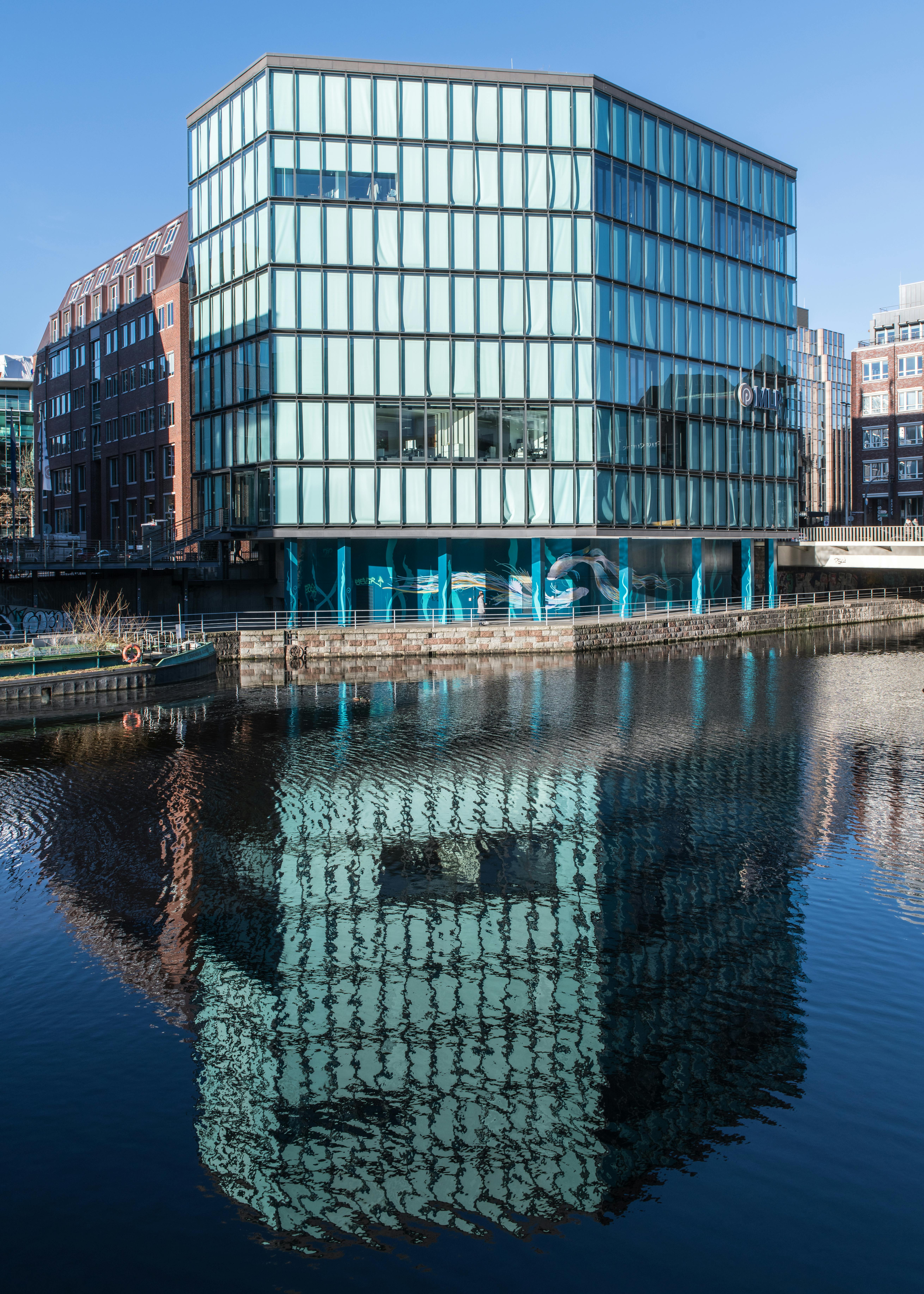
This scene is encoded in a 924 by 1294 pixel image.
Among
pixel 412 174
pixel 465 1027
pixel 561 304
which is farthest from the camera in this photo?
pixel 561 304

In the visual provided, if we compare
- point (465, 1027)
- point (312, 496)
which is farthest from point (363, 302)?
point (465, 1027)

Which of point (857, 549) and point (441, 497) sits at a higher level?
point (441, 497)

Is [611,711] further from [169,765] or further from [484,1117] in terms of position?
[484,1117]

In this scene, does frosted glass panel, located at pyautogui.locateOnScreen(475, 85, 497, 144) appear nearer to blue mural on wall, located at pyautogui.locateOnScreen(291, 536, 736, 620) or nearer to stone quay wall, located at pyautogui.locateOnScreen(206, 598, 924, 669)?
blue mural on wall, located at pyautogui.locateOnScreen(291, 536, 736, 620)

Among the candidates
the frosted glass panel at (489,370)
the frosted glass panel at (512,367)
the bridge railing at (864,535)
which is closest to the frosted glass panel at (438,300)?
the frosted glass panel at (489,370)

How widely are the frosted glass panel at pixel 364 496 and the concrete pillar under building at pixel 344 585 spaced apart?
6.28 ft

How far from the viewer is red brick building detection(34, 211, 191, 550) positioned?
7344cm

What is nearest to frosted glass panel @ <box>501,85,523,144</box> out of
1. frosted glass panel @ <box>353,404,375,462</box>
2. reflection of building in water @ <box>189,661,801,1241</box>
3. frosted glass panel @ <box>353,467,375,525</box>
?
frosted glass panel @ <box>353,404,375,462</box>

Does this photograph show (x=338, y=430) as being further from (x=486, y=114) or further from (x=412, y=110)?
(x=486, y=114)

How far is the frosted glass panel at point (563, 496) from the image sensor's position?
187 feet

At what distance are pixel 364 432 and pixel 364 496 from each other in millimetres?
3119

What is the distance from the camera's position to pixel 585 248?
56438 millimetres

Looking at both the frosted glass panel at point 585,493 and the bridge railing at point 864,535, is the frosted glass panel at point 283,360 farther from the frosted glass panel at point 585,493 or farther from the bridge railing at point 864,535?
the bridge railing at point 864,535

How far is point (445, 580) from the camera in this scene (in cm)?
5731
